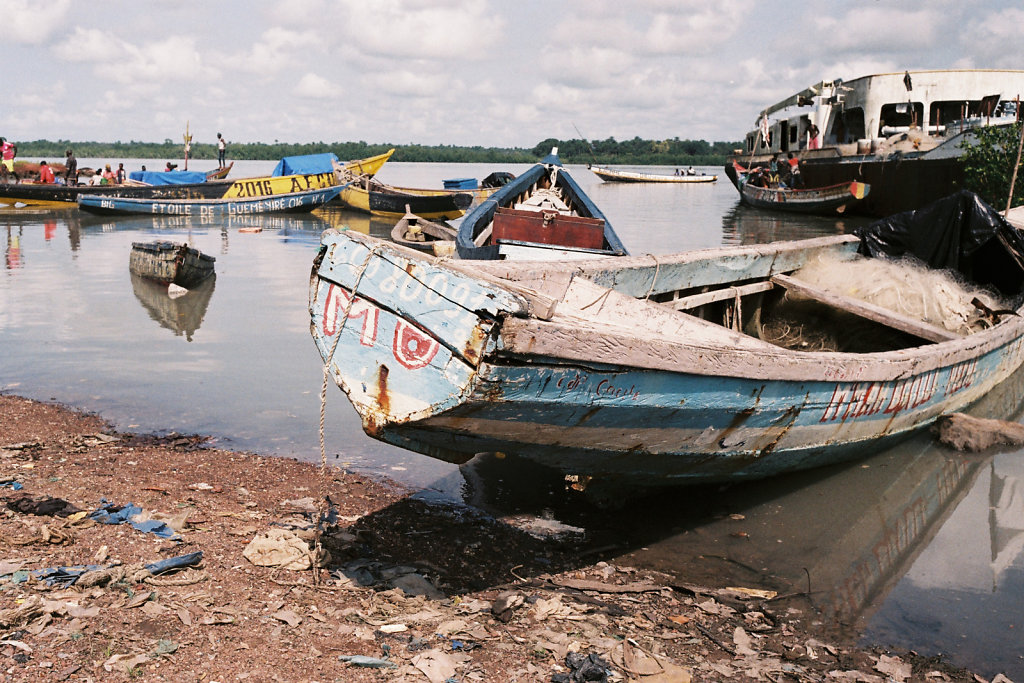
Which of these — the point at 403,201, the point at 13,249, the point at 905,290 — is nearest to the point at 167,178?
the point at 403,201

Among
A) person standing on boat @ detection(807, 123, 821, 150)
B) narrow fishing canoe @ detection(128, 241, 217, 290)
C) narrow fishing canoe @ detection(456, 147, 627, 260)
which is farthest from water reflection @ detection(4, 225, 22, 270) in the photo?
person standing on boat @ detection(807, 123, 821, 150)

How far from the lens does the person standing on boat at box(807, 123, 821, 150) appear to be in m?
30.4

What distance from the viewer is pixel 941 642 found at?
3941 mm

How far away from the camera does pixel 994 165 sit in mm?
18016

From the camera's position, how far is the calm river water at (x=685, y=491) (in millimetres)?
4387

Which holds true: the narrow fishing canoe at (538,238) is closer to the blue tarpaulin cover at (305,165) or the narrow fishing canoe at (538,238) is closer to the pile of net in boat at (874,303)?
the pile of net in boat at (874,303)

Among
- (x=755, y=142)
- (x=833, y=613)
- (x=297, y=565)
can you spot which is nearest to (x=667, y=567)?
(x=833, y=613)

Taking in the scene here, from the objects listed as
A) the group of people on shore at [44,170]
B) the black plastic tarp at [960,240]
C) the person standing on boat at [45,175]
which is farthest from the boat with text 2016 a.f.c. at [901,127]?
the person standing on boat at [45,175]

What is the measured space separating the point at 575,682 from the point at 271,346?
266 inches

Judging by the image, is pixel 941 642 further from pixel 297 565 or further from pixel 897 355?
pixel 297 565

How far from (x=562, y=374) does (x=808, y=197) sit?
2637cm

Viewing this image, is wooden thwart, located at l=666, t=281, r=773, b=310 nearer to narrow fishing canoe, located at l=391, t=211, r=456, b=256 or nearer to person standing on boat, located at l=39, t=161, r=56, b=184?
narrow fishing canoe, located at l=391, t=211, r=456, b=256

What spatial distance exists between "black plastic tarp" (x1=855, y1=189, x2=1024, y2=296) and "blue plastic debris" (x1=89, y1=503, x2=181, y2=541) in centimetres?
704

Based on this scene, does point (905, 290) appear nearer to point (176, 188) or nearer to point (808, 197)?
point (808, 197)
